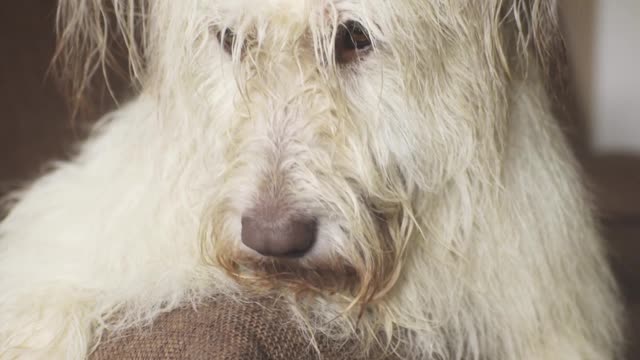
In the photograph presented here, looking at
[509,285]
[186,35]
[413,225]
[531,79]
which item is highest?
[186,35]

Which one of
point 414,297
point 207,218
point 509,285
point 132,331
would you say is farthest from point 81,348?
point 509,285

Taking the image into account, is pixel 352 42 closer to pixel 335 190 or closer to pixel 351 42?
pixel 351 42

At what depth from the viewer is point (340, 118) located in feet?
4.57

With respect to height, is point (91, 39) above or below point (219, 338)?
above

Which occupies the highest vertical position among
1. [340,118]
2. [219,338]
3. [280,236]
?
[340,118]

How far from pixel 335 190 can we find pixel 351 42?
0.22 m

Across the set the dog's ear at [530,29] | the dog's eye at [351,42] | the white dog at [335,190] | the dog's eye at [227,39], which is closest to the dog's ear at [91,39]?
the white dog at [335,190]

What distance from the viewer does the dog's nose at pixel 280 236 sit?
1.31m

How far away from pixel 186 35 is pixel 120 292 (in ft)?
1.27

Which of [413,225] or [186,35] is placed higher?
[186,35]

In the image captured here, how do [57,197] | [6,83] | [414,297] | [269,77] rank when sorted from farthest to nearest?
[6,83]
[57,197]
[414,297]
[269,77]

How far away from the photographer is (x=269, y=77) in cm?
141

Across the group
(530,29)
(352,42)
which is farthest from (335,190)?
(530,29)

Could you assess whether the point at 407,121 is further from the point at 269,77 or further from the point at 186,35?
the point at 186,35
